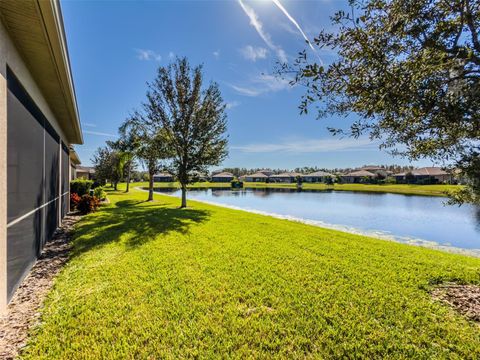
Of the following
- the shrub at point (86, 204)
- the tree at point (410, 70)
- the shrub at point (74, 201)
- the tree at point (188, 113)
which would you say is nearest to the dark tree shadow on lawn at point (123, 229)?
the shrub at point (86, 204)

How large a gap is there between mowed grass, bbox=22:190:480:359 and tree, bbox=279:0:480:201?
216cm

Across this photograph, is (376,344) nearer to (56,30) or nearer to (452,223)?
(56,30)

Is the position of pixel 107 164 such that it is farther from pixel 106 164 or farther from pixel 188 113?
pixel 188 113

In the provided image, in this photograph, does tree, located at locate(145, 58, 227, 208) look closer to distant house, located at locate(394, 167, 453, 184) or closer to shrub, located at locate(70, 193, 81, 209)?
shrub, located at locate(70, 193, 81, 209)

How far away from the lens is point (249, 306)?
352 centimetres

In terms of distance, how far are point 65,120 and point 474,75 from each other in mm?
11566

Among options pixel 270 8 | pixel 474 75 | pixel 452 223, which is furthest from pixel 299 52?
pixel 452 223

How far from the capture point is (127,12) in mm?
8508

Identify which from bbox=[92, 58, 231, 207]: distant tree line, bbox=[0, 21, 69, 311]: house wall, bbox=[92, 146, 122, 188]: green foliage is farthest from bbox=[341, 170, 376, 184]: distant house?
bbox=[0, 21, 69, 311]: house wall

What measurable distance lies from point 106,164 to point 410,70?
38.0m

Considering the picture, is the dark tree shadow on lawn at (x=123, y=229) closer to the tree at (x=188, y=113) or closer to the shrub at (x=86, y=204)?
the shrub at (x=86, y=204)

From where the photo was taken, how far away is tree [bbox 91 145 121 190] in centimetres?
3282

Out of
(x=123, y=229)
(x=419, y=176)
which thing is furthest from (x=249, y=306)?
(x=419, y=176)

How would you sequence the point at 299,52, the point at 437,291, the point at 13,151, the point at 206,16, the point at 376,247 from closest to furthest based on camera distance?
the point at 299,52, the point at 13,151, the point at 437,291, the point at 376,247, the point at 206,16
